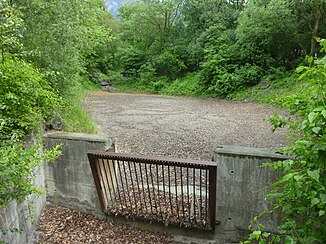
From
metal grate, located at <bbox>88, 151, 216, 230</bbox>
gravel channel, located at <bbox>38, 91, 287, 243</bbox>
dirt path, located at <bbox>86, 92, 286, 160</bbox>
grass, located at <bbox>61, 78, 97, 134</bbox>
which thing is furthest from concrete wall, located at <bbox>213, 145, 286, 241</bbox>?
grass, located at <bbox>61, 78, 97, 134</bbox>

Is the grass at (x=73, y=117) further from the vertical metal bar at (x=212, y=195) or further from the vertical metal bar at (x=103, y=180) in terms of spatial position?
the vertical metal bar at (x=212, y=195)

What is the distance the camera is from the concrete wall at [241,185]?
2.50 meters

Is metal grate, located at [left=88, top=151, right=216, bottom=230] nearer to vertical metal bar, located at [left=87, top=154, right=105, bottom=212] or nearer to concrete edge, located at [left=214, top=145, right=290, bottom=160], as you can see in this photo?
vertical metal bar, located at [left=87, top=154, right=105, bottom=212]

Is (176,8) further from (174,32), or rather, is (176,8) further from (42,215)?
(42,215)

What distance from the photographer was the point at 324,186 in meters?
1.20

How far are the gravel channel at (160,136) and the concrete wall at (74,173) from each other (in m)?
0.16

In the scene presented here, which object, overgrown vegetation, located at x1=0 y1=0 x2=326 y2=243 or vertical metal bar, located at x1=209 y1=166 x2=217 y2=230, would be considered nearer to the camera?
overgrown vegetation, located at x1=0 y1=0 x2=326 y2=243

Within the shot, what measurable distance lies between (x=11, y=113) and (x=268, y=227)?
300cm

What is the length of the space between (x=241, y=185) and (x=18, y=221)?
2.38 m

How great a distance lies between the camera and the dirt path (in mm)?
4832

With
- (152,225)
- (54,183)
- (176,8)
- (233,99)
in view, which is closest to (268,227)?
(152,225)

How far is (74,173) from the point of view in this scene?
3.25m

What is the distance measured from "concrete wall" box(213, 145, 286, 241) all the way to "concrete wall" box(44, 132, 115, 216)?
1.47 meters

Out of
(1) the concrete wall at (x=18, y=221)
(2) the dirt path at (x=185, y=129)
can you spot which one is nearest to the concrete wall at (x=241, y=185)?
(2) the dirt path at (x=185, y=129)
